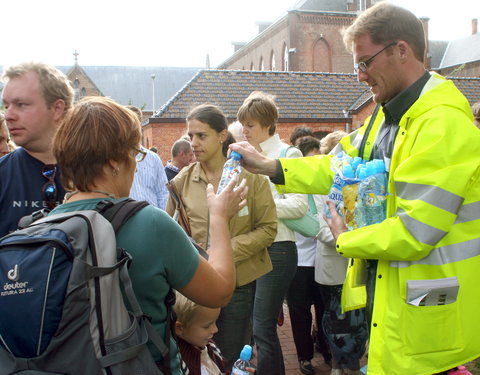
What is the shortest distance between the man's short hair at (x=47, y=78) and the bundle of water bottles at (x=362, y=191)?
1531 mm

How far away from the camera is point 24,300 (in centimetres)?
146

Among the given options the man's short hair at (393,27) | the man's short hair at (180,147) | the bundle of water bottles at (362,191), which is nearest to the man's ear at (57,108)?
the bundle of water bottles at (362,191)

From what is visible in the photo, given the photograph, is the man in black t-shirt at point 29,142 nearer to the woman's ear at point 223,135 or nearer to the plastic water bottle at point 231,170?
the plastic water bottle at point 231,170

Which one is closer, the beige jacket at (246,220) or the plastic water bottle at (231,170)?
the plastic water bottle at (231,170)

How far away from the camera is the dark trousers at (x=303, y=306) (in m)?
5.02

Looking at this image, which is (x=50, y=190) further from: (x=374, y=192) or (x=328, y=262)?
(x=328, y=262)

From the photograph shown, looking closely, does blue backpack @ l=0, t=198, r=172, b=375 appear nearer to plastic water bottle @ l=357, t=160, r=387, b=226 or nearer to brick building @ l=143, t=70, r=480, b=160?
plastic water bottle @ l=357, t=160, r=387, b=226

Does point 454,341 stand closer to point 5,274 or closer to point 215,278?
point 215,278

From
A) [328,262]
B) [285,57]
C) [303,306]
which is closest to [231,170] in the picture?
[328,262]

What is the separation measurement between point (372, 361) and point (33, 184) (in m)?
1.88

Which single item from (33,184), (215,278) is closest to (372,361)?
(215,278)

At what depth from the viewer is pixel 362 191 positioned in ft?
7.89

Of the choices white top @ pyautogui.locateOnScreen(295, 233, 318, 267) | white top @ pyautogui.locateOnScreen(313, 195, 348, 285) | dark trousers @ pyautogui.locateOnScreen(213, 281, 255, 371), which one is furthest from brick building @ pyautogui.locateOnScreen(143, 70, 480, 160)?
dark trousers @ pyautogui.locateOnScreen(213, 281, 255, 371)

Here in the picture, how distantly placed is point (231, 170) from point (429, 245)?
110 centimetres
